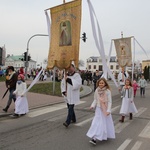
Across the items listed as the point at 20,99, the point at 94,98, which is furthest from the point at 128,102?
the point at 20,99

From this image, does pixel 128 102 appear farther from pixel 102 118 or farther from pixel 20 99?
pixel 20 99

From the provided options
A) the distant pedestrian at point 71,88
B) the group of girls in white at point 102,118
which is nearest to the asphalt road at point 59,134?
the group of girls in white at point 102,118

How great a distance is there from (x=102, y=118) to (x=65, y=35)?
3.55m

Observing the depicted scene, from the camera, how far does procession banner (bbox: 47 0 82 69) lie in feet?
27.4

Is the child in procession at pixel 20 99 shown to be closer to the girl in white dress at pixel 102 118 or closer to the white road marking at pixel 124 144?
the girl in white dress at pixel 102 118

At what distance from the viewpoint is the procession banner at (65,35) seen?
8352mm

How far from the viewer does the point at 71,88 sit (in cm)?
770

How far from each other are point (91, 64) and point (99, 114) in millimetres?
125841

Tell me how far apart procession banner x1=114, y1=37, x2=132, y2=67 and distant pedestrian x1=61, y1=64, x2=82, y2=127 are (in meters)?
11.3

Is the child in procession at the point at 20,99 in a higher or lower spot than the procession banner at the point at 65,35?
Answer: lower

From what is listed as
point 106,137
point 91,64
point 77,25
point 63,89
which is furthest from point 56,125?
point 91,64

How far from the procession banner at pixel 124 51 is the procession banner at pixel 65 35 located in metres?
10.1

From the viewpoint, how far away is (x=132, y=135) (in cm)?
696

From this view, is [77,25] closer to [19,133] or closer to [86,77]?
[19,133]
